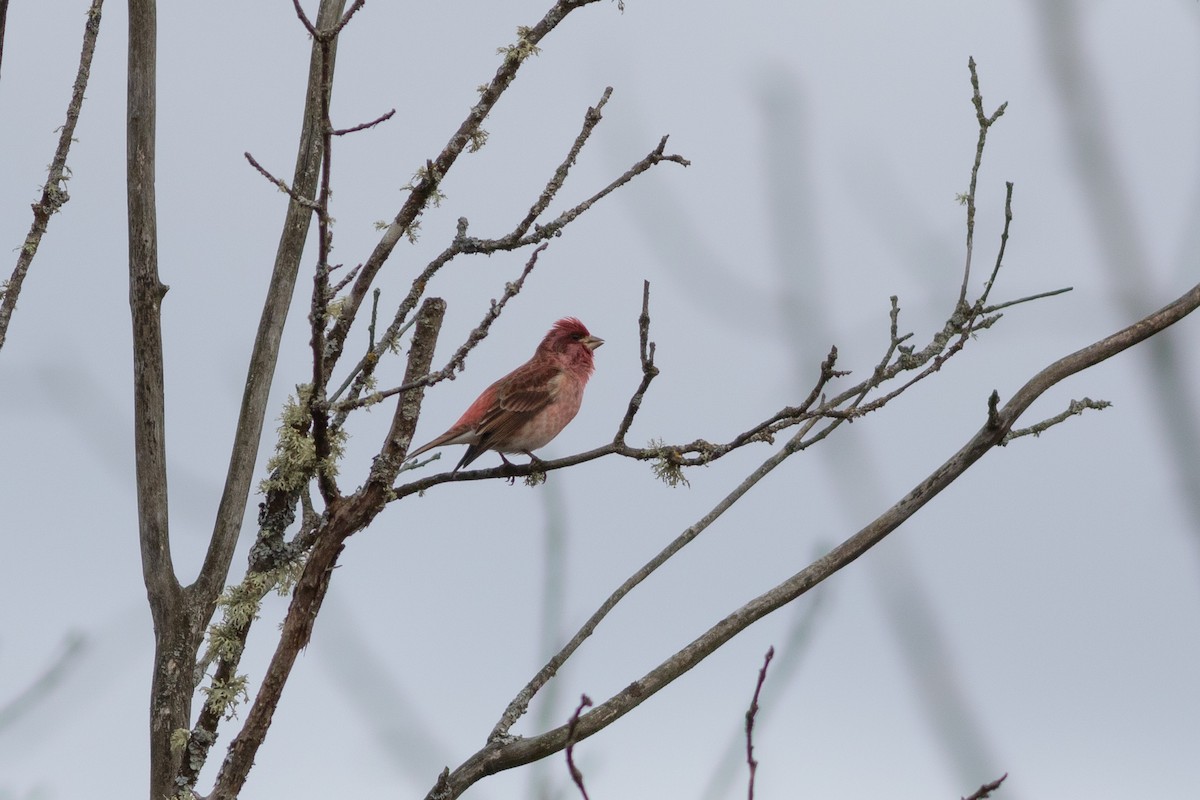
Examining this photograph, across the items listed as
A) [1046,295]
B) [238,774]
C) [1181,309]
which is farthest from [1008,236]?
[238,774]

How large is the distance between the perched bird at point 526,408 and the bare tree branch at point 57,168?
301 centimetres

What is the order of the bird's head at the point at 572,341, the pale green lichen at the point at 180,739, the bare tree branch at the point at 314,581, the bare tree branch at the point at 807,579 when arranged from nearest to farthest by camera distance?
the bare tree branch at the point at 807,579 < the bare tree branch at the point at 314,581 < the pale green lichen at the point at 180,739 < the bird's head at the point at 572,341

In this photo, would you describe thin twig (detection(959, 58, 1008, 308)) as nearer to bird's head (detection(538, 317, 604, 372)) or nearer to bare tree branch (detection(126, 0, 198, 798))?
bare tree branch (detection(126, 0, 198, 798))

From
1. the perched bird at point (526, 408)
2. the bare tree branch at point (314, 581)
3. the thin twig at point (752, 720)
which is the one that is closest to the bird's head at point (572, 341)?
the perched bird at point (526, 408)

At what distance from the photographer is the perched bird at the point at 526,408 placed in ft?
28.4

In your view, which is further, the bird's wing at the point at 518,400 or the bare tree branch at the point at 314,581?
the bird's wing at the point at 518,400

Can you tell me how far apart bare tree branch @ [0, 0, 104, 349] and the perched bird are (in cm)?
301

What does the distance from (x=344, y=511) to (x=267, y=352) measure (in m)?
1.39

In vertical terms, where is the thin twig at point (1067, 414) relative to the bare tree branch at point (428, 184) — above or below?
below

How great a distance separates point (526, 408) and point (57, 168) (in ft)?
13.1

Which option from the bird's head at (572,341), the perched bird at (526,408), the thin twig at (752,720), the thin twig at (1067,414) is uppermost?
the bird's head at (572,341)

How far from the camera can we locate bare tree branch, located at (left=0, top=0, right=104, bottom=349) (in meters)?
5.17

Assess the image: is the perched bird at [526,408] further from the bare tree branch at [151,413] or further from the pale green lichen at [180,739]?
the pale green lichen at [180,739]

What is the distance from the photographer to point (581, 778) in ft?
8.11
